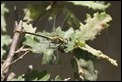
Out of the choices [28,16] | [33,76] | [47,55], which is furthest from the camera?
[28,16]

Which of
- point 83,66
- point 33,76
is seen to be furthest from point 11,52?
point 83,66

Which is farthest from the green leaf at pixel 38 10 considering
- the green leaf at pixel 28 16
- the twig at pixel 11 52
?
the twig at pixel 11 52

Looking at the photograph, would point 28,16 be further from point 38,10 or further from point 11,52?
point 11,52

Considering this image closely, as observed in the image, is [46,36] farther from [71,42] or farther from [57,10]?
[57,10]

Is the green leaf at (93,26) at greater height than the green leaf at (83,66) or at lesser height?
greater

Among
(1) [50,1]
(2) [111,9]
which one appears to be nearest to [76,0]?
(1) [50,1]

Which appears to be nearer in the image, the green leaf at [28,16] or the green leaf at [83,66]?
the green leaf at [83,66]

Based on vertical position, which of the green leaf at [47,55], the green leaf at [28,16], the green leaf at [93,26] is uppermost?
the green leaf at [28,16]

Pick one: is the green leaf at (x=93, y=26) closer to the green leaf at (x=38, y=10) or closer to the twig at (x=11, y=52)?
the twig at (x=11, y=52)
